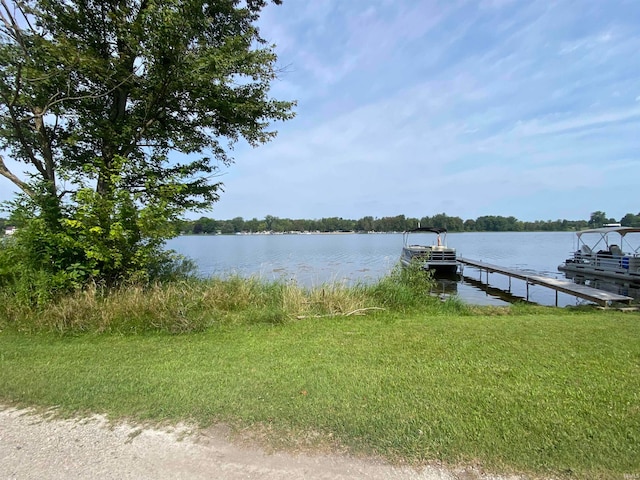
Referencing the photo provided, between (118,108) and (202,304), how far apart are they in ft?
16.4

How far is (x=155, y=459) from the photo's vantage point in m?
2.21

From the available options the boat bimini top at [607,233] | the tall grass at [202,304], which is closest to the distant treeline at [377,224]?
the boat bimini top at [607,233]

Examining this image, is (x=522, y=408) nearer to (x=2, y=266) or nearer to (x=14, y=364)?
(x=14, y=364)

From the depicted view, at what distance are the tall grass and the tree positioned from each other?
0.82m

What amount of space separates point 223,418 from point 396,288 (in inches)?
229

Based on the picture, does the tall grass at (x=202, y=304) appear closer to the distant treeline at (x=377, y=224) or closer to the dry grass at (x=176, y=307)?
the dry grass at (x=176, y=307)

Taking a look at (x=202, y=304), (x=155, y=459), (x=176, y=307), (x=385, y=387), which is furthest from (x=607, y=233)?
(x=155, y=459)

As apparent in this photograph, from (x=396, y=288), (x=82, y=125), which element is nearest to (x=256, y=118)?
(x=82, y=125)

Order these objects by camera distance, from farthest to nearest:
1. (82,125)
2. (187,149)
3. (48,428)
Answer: (187,149) → (82,125) → (48,428)

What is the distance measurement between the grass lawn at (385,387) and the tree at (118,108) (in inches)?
79.7

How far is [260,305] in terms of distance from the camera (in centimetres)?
725

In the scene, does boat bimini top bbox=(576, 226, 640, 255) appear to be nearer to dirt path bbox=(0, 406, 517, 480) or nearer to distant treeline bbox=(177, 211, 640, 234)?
dirt path bbox=(0, 406, 517, 480)

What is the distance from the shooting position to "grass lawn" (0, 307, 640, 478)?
7.53ft

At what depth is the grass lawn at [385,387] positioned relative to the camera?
2.29 meters
